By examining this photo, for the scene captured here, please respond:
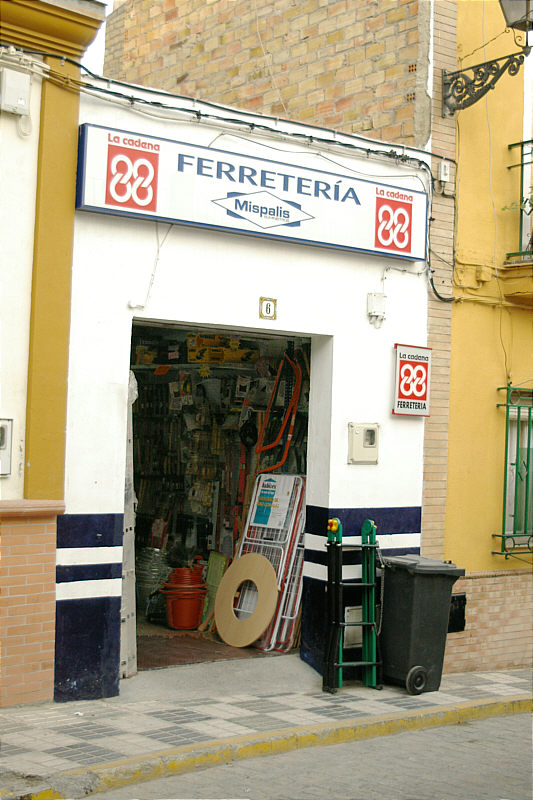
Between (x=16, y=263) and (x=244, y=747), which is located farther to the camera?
(x=16, y=263)

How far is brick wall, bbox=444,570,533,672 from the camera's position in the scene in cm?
1015

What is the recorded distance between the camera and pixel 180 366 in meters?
11.8

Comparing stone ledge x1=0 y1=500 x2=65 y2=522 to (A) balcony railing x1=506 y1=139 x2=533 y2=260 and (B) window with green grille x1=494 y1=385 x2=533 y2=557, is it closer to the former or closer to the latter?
(B) window with green grille x1=494 y1=385 x2=533 y2=557

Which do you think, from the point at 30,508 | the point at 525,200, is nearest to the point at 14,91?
the point at 30,508

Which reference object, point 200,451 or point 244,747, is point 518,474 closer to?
point 200,451

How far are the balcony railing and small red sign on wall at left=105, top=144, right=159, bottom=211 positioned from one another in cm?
447

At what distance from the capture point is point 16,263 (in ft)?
23.9

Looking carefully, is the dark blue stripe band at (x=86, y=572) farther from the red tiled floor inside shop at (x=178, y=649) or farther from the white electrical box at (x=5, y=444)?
the red tiled floor inside shop at (x=178, y=649)

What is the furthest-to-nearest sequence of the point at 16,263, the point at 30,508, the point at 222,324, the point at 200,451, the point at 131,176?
the point at 200,451 < the point at 222,324 < the point at 131,176 < the point at 16,263 < the point at 30,508

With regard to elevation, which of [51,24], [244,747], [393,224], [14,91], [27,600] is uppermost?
[51,24]

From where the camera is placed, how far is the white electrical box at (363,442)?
922cm

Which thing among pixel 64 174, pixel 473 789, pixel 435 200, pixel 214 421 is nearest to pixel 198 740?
pixel 473 789

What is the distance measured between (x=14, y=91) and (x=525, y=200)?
5.75m

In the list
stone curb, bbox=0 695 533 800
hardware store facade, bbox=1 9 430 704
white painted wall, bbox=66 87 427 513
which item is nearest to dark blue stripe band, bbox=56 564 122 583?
hardware store facade, bbox=1 9 430 704
